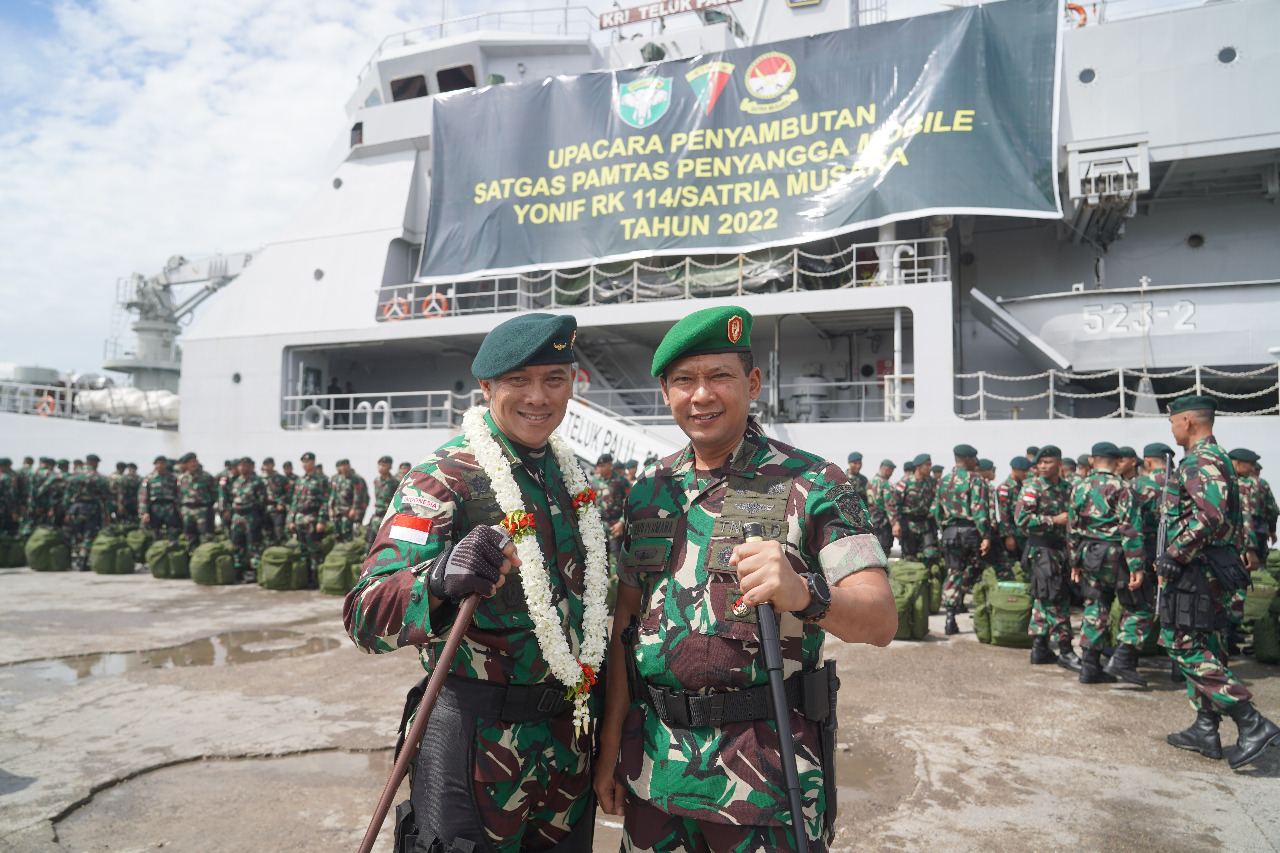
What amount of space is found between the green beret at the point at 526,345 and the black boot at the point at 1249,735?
161 inches

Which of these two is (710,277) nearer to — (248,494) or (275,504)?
(275,504)

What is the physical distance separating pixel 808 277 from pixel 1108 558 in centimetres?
911

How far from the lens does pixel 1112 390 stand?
11000mm

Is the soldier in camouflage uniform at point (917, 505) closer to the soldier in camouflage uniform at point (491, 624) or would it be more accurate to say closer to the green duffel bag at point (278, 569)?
the soldier in camouflage uniform at point (491, 624)

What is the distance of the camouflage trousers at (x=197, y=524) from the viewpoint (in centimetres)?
1098

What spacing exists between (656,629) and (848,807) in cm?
214

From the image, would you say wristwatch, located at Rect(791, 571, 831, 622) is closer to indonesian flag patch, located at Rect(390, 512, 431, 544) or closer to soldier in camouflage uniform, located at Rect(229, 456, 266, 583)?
indonesian flag patch, located at Rect(390, 512, 431, 544)

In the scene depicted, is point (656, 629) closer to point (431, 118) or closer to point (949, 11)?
point (949, 11)

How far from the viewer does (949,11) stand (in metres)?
12.0

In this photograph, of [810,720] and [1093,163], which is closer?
[810,720]

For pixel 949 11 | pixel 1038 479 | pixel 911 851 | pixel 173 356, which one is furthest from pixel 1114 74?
pixel 173 356

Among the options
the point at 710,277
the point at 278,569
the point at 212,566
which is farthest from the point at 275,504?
the point at 710,277

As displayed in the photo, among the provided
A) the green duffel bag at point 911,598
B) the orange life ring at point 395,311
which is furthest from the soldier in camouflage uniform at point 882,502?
the orange life ring at point 395,311

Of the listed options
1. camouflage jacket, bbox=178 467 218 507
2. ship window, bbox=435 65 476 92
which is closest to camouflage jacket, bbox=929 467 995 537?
camouflage jacket, bbox=178 467 218 507
